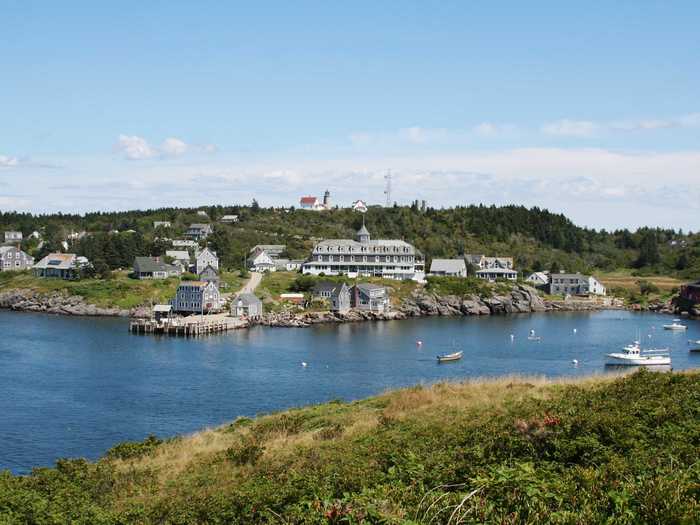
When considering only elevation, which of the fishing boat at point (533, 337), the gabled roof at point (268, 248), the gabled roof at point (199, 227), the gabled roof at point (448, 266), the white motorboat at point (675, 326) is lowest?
the fishing boat at point (533, 337)

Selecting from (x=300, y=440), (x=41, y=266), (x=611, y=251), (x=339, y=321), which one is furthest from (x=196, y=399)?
(x=611, y=251)

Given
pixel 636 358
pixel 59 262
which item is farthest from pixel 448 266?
pixel 59 262

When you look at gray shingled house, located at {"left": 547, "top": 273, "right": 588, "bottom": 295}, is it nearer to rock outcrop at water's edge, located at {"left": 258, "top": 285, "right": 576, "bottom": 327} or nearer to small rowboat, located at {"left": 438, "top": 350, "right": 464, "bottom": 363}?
rock outcrop at water's edge, located at {"left": 258, "top": 285, "right": 576, "bottom": 327}

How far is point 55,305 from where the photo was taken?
8556cm

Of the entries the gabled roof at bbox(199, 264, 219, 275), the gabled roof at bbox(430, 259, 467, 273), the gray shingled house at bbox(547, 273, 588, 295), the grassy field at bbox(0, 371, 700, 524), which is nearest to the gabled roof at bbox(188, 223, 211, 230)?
the gabled roof at bbox(199, 264, 219, 275)

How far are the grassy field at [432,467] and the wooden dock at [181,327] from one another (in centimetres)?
4976

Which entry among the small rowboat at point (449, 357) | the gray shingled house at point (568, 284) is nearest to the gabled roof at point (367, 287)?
the small rowboat at point (449, 357)

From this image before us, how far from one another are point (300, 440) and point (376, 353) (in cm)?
4088

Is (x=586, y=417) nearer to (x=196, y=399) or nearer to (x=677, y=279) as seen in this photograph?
(x=196, y=399)

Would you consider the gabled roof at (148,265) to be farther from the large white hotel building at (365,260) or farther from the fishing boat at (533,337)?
the fishing boat at (533,337)

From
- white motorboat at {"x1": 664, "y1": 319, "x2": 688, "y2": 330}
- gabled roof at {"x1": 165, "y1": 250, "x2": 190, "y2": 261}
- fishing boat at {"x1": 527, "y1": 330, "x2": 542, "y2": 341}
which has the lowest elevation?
fishing boat at {"x1": 527, "y1": 330, "x2": 542, "y2": 341}

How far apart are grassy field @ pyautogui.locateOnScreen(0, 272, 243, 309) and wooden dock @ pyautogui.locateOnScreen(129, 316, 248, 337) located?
35.3 feet

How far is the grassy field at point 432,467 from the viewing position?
32.1 ft

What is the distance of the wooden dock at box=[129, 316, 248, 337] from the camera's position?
7088cm
